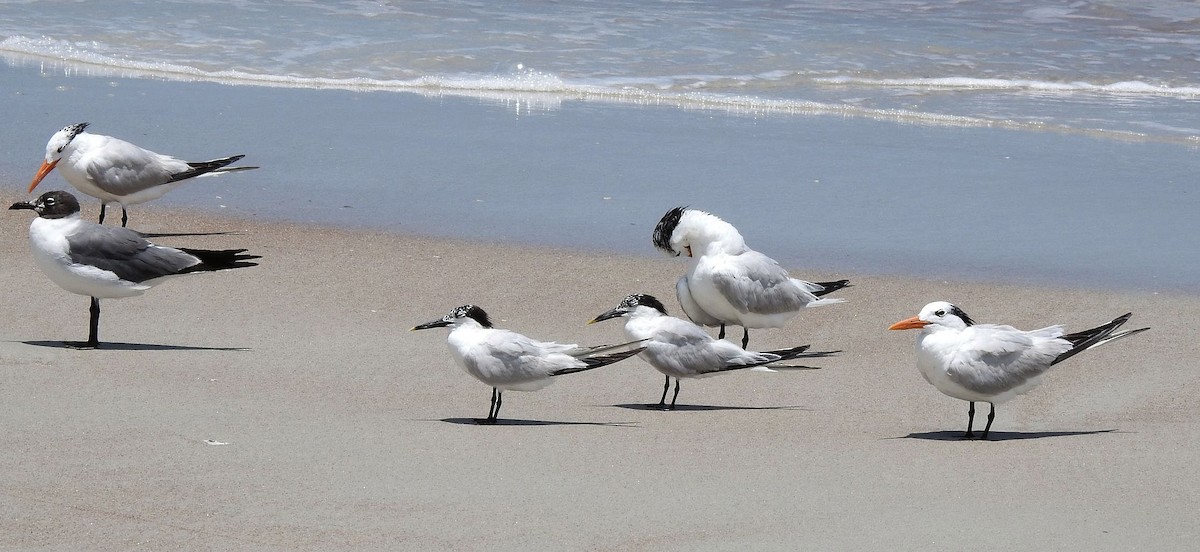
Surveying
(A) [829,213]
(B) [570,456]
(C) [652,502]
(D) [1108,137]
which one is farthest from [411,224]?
(D) [1108,137]

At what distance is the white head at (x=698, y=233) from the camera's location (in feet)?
24.1

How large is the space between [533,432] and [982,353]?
1744mm

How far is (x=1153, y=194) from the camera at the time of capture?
35.3 feet

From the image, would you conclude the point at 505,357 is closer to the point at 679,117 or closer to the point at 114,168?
the point at 114,168

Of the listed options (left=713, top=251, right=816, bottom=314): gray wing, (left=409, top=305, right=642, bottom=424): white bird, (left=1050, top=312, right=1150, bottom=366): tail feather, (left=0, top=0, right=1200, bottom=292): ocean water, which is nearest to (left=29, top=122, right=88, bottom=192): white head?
(left=0, top=0, right=1200, bottom=292): ocean water

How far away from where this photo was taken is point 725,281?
7.21 meters

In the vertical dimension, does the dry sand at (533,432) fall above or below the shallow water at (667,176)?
below

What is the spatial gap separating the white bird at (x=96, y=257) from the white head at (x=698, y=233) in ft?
6.88

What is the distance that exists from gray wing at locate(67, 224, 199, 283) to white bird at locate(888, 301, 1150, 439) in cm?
342

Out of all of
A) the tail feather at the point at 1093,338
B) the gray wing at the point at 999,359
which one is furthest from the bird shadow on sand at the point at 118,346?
the tail feather at the point at 1093,338

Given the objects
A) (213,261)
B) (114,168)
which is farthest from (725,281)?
(114,168)

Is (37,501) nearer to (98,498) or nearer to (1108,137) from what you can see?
(98,498)

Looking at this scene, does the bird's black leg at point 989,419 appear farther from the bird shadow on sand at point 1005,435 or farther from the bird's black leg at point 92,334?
the bird's black leg at point 92,334

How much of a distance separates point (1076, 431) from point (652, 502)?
6.88ft
